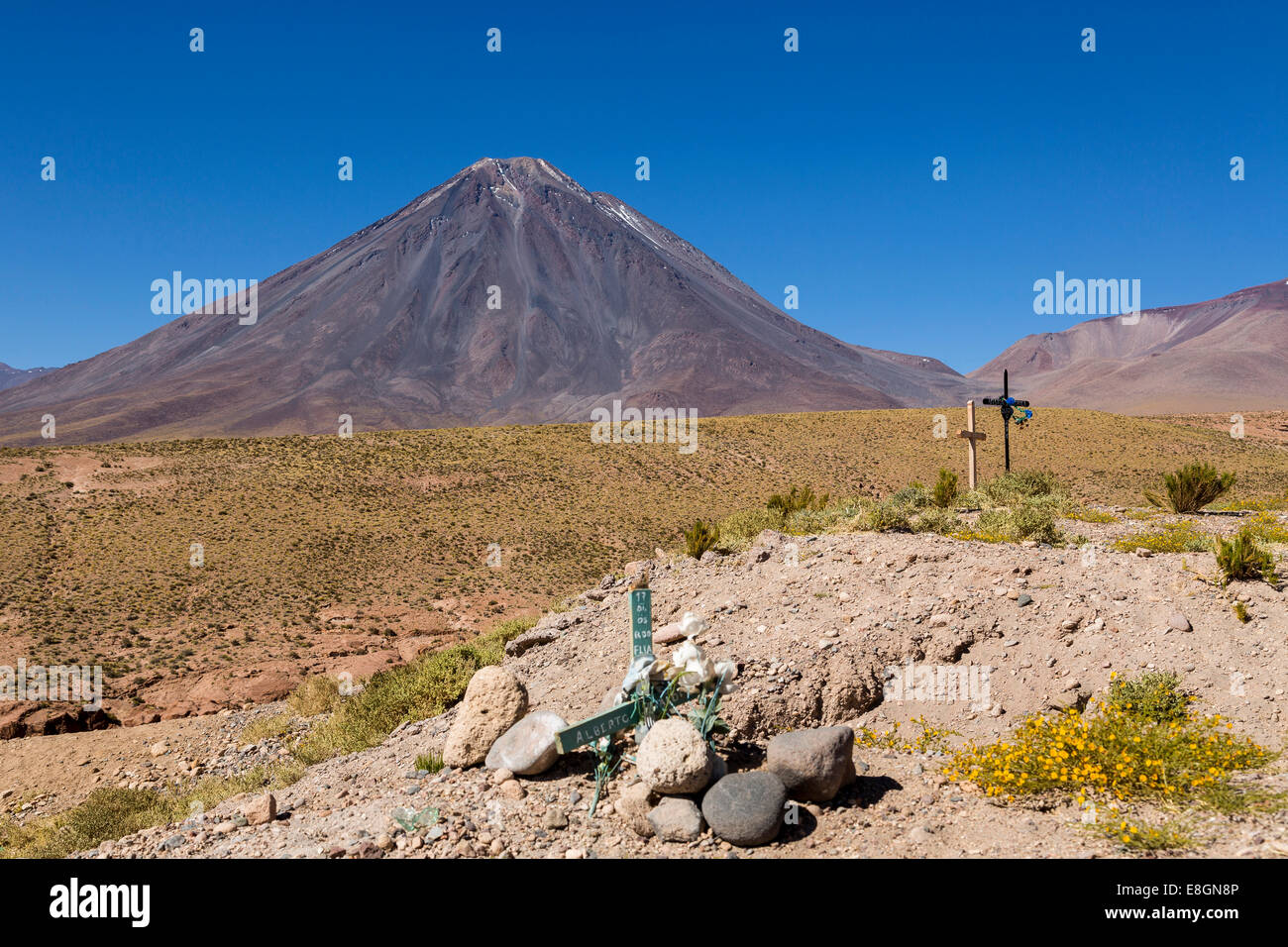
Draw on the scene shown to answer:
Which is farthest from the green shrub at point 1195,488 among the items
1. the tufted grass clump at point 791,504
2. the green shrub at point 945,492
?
the tufted grass clump at point 791,504

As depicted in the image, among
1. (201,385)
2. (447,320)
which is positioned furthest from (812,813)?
(447,320)

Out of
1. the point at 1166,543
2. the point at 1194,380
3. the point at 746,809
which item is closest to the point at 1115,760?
the point at 746,809

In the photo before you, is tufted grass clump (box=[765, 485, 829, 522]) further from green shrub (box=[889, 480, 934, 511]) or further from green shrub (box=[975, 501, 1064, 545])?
green shrub (box=[975, 501, 1064, 545])

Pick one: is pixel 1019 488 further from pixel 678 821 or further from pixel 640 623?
pixel 678 821

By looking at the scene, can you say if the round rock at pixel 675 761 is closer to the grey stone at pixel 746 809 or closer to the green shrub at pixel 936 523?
the grey stone at pixel 746 809

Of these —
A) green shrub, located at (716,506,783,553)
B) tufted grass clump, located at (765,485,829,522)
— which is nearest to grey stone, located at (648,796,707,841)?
green shrub, located at (716,506,783,553)
